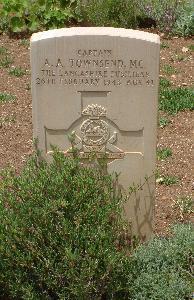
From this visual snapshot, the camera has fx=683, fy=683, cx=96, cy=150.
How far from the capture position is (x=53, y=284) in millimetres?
3801

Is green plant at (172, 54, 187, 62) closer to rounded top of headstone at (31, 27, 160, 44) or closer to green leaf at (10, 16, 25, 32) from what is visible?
green leaf at (10, 16, 25, 32)

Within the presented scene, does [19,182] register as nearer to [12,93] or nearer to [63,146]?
[63,146]

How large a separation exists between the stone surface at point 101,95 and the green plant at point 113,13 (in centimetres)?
584

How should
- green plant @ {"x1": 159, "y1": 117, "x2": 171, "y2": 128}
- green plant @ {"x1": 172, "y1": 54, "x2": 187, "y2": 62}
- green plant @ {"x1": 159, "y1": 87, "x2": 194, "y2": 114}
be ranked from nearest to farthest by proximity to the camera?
green plant @ {"x1": 159, "y1": 117, "x2": 171, "y2": 128}, green plant @ {"x1": 159, "y1": 87, "x2": 194, "y2": 114}, green plant @ {"x1": 172, "y1": 54, "x2": 187, "y2": 62}

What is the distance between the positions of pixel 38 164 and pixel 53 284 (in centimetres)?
89

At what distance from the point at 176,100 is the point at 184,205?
2.39 meters

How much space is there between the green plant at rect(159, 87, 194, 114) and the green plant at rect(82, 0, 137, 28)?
254cm

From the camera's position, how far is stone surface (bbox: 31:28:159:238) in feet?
13.4

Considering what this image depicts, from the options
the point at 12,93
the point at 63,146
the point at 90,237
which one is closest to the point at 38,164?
the point at 63,146

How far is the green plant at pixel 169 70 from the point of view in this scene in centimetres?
852

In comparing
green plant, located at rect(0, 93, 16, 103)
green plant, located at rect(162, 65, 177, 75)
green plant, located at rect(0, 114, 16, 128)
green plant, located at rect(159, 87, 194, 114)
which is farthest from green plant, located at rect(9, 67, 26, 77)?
green plant, located at rect(159, 87, 194, 114)

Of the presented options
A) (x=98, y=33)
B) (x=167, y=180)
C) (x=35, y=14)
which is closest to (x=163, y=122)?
(x=167, y=180)

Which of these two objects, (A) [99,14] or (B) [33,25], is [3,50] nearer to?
(B) [33,25]

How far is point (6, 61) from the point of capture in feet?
29.4
